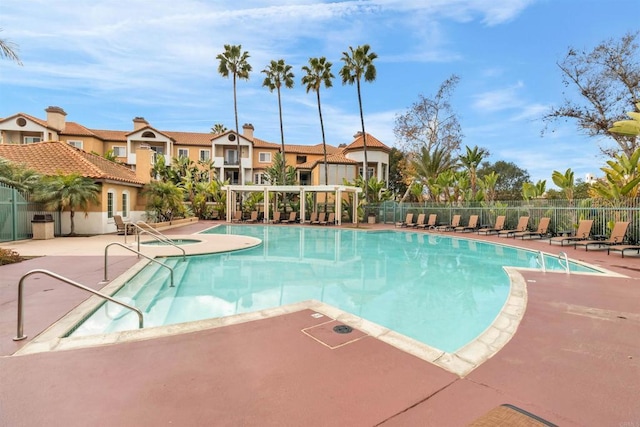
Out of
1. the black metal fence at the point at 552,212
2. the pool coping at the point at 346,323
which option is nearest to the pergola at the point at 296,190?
the black metal fence at the point at 552,212

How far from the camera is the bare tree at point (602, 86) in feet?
73.7

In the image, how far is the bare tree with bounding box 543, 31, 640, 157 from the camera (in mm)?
22469

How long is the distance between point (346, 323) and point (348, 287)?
3.44 m

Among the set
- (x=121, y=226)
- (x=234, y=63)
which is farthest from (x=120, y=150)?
(x=121, y=226)

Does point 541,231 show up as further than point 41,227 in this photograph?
Yes

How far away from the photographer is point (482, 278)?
357 inches

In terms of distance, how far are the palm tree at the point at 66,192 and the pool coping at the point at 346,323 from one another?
11.8 metres

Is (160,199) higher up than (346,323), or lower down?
higher up

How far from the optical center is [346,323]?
4.80 meters

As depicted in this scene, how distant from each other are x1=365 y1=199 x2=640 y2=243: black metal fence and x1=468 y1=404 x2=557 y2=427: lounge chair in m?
15.2

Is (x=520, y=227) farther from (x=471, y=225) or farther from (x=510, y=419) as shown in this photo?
(x=510, y=419)

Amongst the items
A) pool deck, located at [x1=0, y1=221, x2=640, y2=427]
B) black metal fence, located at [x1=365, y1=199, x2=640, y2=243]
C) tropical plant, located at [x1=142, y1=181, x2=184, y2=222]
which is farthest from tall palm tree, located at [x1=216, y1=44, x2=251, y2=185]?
pool deck, located at [x1=0, y1=221, x2=640, y2=427]

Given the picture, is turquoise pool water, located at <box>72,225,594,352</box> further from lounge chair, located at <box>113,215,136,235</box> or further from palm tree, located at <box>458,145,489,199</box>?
palm tree, located at <box>458,145,489,199</box>

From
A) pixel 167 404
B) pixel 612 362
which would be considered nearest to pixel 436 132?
pixel 612 362
